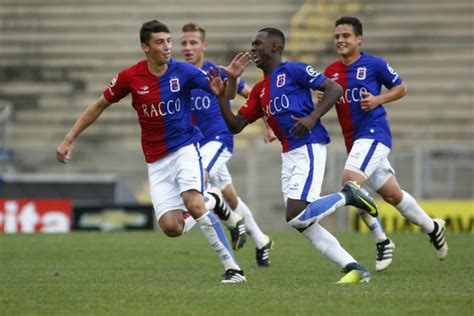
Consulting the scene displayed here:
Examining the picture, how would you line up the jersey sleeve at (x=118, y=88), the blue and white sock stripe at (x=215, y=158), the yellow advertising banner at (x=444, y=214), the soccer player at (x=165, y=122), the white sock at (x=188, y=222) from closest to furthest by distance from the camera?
the soccer player at (x=165, y=122) < the jersey sleeve at (x=118, y=88) < the white sock at (x=188, y=222) < the blue and white sock stripe at (x=215, y=158) < the yellow advertising banner at (x=444, y=214)

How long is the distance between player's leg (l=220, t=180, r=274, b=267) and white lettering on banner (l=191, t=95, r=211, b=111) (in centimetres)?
95

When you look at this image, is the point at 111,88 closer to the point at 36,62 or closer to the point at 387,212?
the point at 387,212

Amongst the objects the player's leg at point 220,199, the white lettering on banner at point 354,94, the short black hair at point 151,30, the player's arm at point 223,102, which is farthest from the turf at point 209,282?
the short black hair at point 151,30

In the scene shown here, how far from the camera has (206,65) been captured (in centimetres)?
1193

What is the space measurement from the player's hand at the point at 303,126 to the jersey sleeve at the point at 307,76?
17.0 inches

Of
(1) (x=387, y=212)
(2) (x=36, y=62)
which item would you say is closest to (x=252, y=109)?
(1) (x=387, y=212)

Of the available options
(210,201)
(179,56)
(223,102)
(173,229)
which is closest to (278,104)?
(223,102)

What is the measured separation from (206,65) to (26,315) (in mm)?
5543

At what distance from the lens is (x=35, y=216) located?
20156mm

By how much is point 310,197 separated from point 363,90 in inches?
83.0

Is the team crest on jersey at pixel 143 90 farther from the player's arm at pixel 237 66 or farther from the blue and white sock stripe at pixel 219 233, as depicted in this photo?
the blue and white sock stripe at pixel 219 233

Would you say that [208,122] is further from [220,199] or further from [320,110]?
[320,110]

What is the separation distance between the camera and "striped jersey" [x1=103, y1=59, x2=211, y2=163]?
364 inches

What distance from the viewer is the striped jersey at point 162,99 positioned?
924 centimetres
